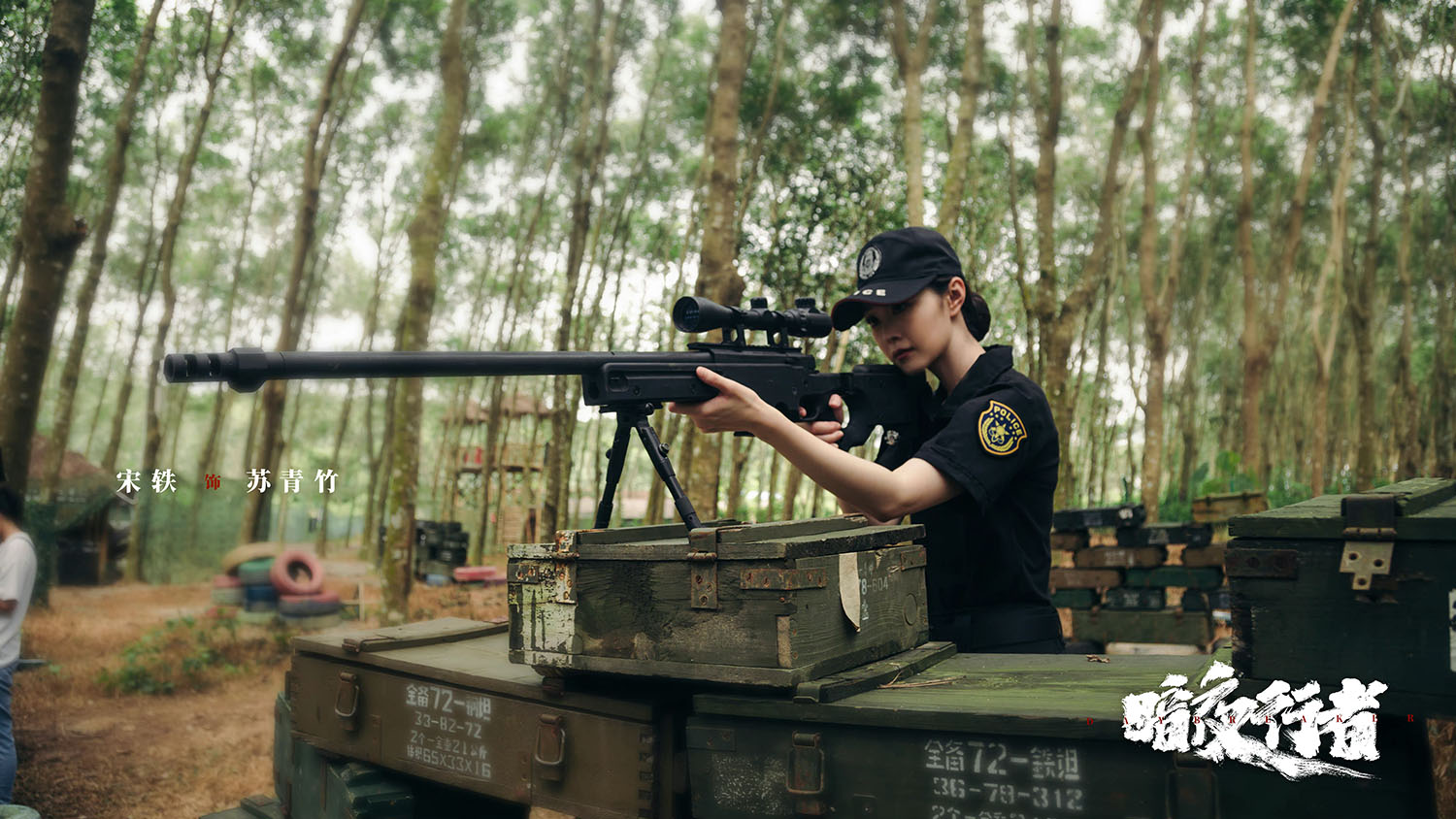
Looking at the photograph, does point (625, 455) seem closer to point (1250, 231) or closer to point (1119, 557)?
point (1119, 557)

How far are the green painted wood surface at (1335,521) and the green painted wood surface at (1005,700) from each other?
0.41m

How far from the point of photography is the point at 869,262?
308 centimetres

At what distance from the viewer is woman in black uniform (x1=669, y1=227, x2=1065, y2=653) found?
268 cm

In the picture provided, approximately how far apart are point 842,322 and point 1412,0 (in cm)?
1598

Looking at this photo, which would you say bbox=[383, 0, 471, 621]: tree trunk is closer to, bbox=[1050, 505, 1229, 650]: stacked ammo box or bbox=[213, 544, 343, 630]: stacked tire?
bbox=[213, 544, 343, 630]: stacked tire

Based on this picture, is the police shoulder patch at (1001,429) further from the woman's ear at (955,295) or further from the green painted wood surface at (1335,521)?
the green painted wood surface at (1335,521)

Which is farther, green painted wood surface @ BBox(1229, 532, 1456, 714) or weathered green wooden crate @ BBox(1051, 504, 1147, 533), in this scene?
weathered green wooden crate @ BBox(1051, 504, 1147, 533)

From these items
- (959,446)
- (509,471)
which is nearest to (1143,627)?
(959,446)

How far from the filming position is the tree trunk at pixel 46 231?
6.90 m

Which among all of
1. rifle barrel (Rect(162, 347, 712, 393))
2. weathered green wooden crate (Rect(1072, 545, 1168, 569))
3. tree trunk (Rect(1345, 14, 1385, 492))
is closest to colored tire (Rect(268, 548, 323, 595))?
weathered green wooden crate (Rect(1072, 545, 1168, 569))

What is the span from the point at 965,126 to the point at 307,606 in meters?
8.73

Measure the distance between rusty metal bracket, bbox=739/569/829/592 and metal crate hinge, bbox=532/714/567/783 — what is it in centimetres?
73

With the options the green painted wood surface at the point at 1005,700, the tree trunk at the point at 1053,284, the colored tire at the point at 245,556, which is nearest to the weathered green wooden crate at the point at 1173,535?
the tree trunk at the point at 1053,284

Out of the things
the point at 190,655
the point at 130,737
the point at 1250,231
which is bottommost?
the point at 130,737
